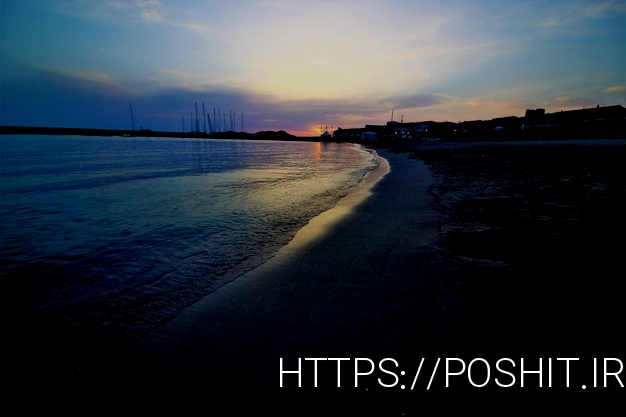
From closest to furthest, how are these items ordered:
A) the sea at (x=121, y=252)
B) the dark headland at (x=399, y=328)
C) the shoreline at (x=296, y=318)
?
1. the dark headland at (x=399, y=328)
2. the shoreline at (x=296, y=318)
3. the sea at (x=121, y=252)

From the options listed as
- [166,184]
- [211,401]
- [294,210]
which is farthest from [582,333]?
[166,184]

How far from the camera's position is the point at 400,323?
384 cm

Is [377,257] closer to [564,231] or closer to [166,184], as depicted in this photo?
[564,231]

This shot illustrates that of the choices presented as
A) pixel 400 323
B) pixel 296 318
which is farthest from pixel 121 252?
pixel 400 323

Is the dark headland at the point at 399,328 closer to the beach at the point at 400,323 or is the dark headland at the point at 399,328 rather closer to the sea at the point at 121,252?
the beach at the point at 400,323

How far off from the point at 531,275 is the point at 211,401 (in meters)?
5.22

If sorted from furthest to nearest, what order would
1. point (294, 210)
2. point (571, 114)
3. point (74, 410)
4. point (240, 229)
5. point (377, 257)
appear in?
point (571, 114) → point (294, 210) → point (240, 229) → point (377, 257) → point (74, 410)

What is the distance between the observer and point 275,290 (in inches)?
201

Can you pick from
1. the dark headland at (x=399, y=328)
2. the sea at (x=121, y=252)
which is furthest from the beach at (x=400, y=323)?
the sea at (x=121, y=252)

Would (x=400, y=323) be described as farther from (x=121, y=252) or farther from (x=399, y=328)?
(x=121, y=252)

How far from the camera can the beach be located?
2.84 meters

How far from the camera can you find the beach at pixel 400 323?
112 inches

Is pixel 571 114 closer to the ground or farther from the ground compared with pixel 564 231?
farther from the ground

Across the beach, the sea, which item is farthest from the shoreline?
the sea
